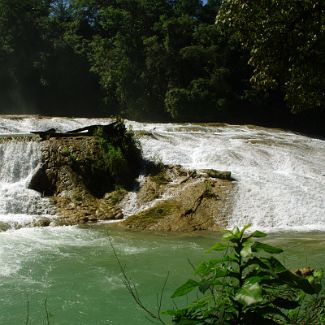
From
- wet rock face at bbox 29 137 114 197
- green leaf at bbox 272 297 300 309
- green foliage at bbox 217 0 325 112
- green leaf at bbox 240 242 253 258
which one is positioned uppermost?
green foliage at bbox 217 0 325 112

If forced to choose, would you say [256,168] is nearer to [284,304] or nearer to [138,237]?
[138,237]

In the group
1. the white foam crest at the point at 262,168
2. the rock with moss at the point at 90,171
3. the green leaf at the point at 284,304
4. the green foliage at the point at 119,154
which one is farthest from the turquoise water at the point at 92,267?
the green foliage at the point at 119,154

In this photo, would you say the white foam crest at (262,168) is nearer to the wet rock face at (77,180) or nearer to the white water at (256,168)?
the white water at (256,168)

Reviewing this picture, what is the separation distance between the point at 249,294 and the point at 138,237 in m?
7.70

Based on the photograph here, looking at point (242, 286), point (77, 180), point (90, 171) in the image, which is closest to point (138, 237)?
point (77, 180)

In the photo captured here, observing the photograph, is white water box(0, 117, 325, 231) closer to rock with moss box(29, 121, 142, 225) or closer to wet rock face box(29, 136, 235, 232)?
wet rock face box(29, 136, 235, 232)

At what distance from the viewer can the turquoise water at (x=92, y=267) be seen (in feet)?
16.8

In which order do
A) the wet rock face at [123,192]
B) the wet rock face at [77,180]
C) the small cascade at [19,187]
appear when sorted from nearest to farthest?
1. the wet rock face at [123,192]
2. the small cascade at [19,187]
3. the wet rock face at [77,180]

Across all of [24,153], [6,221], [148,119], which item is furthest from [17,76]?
[6,221]

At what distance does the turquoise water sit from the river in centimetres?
1

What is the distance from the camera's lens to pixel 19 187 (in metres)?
11.9

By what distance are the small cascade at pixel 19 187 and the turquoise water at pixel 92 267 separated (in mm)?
1131

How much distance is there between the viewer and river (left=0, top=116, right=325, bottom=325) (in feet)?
17.8

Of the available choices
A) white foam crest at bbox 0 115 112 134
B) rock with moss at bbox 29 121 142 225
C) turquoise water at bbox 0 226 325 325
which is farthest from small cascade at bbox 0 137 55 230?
white foam crest at bbox 0 115 112 134
